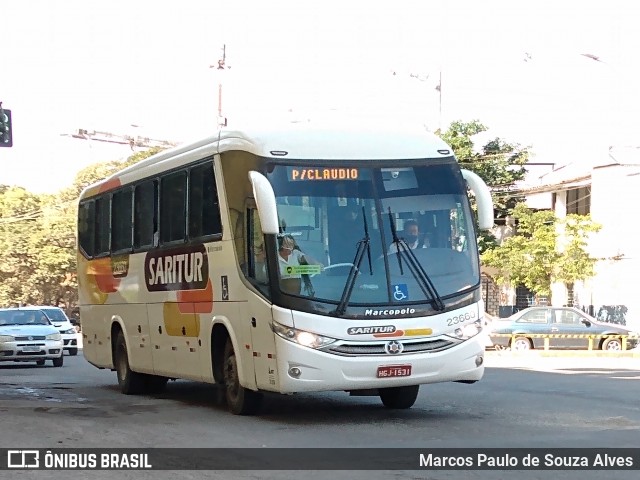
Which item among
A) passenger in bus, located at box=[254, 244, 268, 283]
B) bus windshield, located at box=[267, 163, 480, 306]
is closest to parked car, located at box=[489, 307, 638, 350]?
bus windshield, located at box=[267, 163, 480, 306]

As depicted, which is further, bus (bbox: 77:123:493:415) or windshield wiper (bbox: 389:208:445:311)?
windshield wiper (bbox: 389:208:445:311)

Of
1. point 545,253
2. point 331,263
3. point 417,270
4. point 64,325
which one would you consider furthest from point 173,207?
point 545,253

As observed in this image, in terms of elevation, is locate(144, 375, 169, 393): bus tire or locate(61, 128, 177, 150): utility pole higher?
locate(61, 128, 177, 150): utility pole

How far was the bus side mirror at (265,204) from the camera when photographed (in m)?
12.9

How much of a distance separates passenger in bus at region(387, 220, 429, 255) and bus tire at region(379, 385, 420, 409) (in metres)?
2.23

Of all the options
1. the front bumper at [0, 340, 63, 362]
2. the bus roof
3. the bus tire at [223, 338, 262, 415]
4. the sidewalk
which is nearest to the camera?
the bus roof

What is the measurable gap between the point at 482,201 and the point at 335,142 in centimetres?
188

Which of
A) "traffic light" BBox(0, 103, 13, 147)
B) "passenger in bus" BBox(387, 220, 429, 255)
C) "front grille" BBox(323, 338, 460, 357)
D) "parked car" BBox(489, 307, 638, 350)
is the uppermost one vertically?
"traffic light" BBox(0, 103, 13, 147)

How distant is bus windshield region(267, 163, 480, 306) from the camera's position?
43.1 ft

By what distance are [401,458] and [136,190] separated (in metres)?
9.07

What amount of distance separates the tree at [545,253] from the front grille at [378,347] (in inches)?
1266

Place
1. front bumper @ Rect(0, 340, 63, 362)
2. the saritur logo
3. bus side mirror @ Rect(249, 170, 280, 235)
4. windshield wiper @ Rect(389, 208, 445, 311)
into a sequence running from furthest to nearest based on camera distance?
1. front bumper @ Rect(0, 340, 63, 362)
2. the saritur logo
3. windshield wiper @ Rect(389, 208, 445, 311)
4. bus side mirror @ Rect(249, 170, 280, 235)

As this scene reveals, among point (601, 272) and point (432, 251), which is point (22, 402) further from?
point (601, 272)

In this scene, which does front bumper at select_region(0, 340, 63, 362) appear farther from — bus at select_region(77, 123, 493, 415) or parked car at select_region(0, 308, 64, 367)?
bus at select_region(77, 123, 493, 415)
